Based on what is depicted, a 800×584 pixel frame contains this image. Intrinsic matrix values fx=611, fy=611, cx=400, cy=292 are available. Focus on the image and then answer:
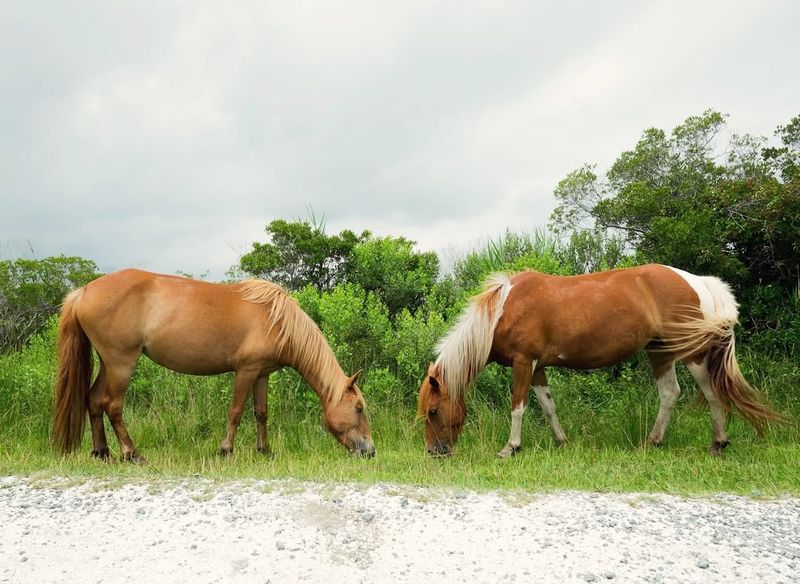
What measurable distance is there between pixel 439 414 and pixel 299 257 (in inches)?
261

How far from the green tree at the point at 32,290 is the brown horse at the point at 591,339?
10.8 meters

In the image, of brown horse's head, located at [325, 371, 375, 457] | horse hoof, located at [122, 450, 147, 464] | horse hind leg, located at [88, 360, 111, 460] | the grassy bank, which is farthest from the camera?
brown horse's head, located at [325, 371, 375, 457]

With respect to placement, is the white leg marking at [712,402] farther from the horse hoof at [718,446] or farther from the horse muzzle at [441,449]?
the horse muzzle at [441,449]

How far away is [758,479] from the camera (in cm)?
522

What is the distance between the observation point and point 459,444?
279 inches

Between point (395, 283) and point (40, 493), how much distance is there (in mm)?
7196

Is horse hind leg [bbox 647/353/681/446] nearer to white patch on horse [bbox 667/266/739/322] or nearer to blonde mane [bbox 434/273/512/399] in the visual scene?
white patch on horse [bbox 667/266/739/322]

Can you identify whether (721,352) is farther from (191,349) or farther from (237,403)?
(191,349)

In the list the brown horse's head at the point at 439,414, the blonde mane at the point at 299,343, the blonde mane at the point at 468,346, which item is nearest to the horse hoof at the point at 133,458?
the blonde mane at the point at 299,343

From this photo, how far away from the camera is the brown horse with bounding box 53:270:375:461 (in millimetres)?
6117

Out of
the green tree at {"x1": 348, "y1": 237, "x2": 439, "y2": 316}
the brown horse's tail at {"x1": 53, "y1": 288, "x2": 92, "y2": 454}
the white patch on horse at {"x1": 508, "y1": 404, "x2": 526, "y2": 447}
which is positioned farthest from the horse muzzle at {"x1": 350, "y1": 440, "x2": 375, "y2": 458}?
the green tree at {"x1": 348, "y1": 237, "x2": 439, "y2": 316}

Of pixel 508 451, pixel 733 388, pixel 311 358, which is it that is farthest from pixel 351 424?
pixel 733 388

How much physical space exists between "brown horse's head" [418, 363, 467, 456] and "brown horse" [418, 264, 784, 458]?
11mm

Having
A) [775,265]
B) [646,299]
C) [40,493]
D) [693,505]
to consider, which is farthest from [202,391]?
[775,265]
